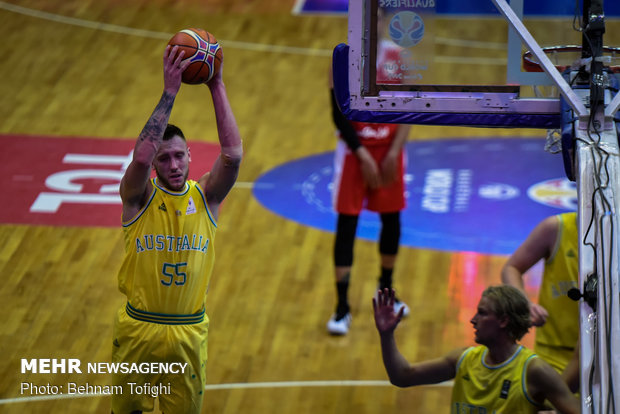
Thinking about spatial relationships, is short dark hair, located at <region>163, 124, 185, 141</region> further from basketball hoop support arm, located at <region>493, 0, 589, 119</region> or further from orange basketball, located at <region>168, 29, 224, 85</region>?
basketball hoop support arm, located at <region>493, 0, 589, 119</region>

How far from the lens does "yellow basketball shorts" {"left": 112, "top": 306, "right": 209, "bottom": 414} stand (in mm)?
4449

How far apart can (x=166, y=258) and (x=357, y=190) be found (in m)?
2.49

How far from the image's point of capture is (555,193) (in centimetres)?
885

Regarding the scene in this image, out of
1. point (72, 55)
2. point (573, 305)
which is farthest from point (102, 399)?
point (72, 55)

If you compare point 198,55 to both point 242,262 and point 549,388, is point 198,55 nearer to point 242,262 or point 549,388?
point 549,388

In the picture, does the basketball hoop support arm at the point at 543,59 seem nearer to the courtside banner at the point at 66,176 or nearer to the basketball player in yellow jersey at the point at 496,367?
the basketball player in yellow jersey at the point at 496,367

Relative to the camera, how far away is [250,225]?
811cm

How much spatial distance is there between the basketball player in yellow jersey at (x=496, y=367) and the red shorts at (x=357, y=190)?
251 cm

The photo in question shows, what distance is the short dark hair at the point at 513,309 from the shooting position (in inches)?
162

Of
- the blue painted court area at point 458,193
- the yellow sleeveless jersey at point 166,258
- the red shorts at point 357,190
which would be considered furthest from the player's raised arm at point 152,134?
the blue painted court area at point 458,193

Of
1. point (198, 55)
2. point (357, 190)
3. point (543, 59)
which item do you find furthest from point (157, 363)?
point (357, 190)

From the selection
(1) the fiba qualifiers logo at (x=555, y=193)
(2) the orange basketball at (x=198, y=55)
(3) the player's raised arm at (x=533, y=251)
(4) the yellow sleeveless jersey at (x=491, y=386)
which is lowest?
(4) the yellow sleeveless jersey at (x=491, y=386)

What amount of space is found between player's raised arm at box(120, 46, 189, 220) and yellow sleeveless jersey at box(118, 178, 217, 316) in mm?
137

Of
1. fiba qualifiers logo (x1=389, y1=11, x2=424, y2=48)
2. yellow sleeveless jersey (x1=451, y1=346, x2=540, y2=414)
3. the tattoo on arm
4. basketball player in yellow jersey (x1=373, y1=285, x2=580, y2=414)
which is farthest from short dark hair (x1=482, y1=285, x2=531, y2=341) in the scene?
the tattoo on arm
